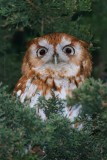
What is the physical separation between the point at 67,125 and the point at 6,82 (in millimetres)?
2795

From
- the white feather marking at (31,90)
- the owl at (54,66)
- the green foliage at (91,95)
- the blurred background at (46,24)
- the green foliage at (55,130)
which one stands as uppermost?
the blurred background at (46,24)

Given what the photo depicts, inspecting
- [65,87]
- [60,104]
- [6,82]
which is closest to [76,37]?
[65,87]

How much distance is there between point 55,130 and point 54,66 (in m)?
1.61

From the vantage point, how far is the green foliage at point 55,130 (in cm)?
430

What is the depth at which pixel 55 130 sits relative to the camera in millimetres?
4559

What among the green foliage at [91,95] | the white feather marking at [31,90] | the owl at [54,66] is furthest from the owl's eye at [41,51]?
the green foliage at [91,95]

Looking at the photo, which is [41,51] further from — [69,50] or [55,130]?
[55,130]

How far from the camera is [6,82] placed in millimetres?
7305

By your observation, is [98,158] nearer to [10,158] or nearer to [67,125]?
[67,125]

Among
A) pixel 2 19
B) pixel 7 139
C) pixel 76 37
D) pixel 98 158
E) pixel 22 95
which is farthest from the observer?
pixel 2 19

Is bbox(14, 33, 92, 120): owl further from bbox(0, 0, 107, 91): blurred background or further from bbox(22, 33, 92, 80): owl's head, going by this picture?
bbox(0, 0, 107, 91): blurred background

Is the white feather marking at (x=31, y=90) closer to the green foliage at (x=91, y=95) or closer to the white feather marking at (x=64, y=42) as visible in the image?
the white feather marking at (x=64, y=42)

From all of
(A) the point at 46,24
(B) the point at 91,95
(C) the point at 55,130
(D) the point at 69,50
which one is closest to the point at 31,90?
(D) the point at 69,50

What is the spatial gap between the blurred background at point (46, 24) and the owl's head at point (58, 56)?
0.60 ft
